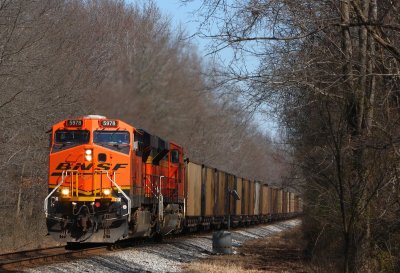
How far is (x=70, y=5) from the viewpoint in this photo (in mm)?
24781

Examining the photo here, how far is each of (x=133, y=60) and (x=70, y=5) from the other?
11.9 m

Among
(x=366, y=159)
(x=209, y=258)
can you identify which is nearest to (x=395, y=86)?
(x=366, y=159)

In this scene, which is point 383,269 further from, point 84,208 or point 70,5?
point 70,5

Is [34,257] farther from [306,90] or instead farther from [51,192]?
[306,90]

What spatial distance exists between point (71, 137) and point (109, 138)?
106 cm

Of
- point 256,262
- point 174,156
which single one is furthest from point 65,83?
point 256,262

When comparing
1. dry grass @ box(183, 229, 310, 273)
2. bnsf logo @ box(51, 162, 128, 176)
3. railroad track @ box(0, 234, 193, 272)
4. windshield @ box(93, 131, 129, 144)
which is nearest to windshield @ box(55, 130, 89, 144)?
windshield @ box(93, 131, 129, 144)

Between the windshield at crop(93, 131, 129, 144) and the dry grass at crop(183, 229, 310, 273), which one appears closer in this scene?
the dry grass at crop(183, 229, 310, 273)

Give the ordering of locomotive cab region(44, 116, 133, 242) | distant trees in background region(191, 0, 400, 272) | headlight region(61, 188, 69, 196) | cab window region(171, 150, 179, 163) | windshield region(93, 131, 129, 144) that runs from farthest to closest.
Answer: cab window region(171, 150, 179, 163)
windshield region(93, 131, 129, 144)
headlight region(61, 188, 69, 196)
locomotive cab region(44, 116, 133, 242)
distant trees in background region(191, 0, 400, 272)

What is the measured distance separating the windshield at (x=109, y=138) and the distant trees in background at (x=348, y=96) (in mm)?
5810

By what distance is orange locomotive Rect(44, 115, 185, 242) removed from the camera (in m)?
17.5

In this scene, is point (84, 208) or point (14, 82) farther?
point (14, 82)

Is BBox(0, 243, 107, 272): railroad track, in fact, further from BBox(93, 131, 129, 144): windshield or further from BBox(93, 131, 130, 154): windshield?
BBox(93, 131, 129, 144): windshield

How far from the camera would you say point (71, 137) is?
18.5m
